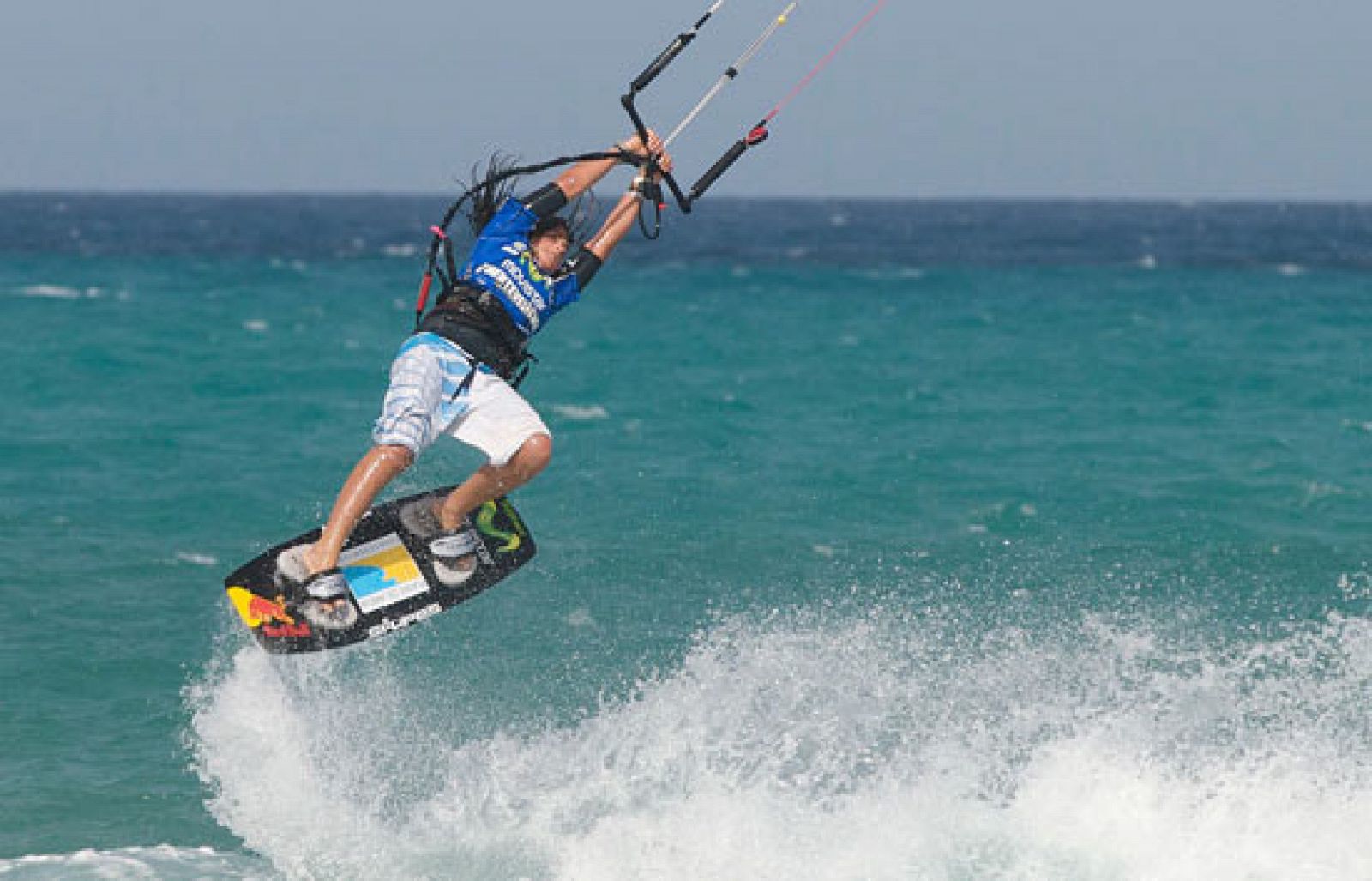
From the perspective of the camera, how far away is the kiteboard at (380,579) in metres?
8.48

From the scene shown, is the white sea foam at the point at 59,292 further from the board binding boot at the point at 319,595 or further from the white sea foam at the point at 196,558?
the board binding boot at the point at 319,595

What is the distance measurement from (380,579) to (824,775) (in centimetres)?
255

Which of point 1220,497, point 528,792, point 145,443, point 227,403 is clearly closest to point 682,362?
point 227,403

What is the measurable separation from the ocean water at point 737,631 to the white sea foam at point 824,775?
26 mm

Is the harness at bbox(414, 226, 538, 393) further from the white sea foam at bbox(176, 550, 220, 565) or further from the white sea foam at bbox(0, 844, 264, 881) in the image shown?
the white sea foam at bbox(176, 550, 220, 565)

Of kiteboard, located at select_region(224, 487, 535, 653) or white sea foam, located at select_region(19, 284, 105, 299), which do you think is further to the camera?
white sea foam, located at select_region(19, 284, 105, 299)

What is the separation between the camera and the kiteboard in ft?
27.8

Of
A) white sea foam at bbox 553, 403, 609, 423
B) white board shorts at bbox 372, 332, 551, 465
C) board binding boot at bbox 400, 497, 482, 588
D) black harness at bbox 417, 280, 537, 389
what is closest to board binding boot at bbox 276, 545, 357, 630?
board binding boot at bbox 400, 497, 482, 588

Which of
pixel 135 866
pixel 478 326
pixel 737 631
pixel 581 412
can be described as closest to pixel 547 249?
pixel 478 326

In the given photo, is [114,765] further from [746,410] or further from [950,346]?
[950,346]

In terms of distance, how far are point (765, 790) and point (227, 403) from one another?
17.4 m

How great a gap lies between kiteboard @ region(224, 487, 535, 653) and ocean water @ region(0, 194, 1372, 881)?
1.11 meters

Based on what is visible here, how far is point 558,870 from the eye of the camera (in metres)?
8.14

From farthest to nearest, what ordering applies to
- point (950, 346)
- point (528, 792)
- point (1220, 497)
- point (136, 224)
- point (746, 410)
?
1. point (136, 224)
2. point (950, 346)
3. point (746, 410)
4. point (1220, 497)
5. point (528, 792)
